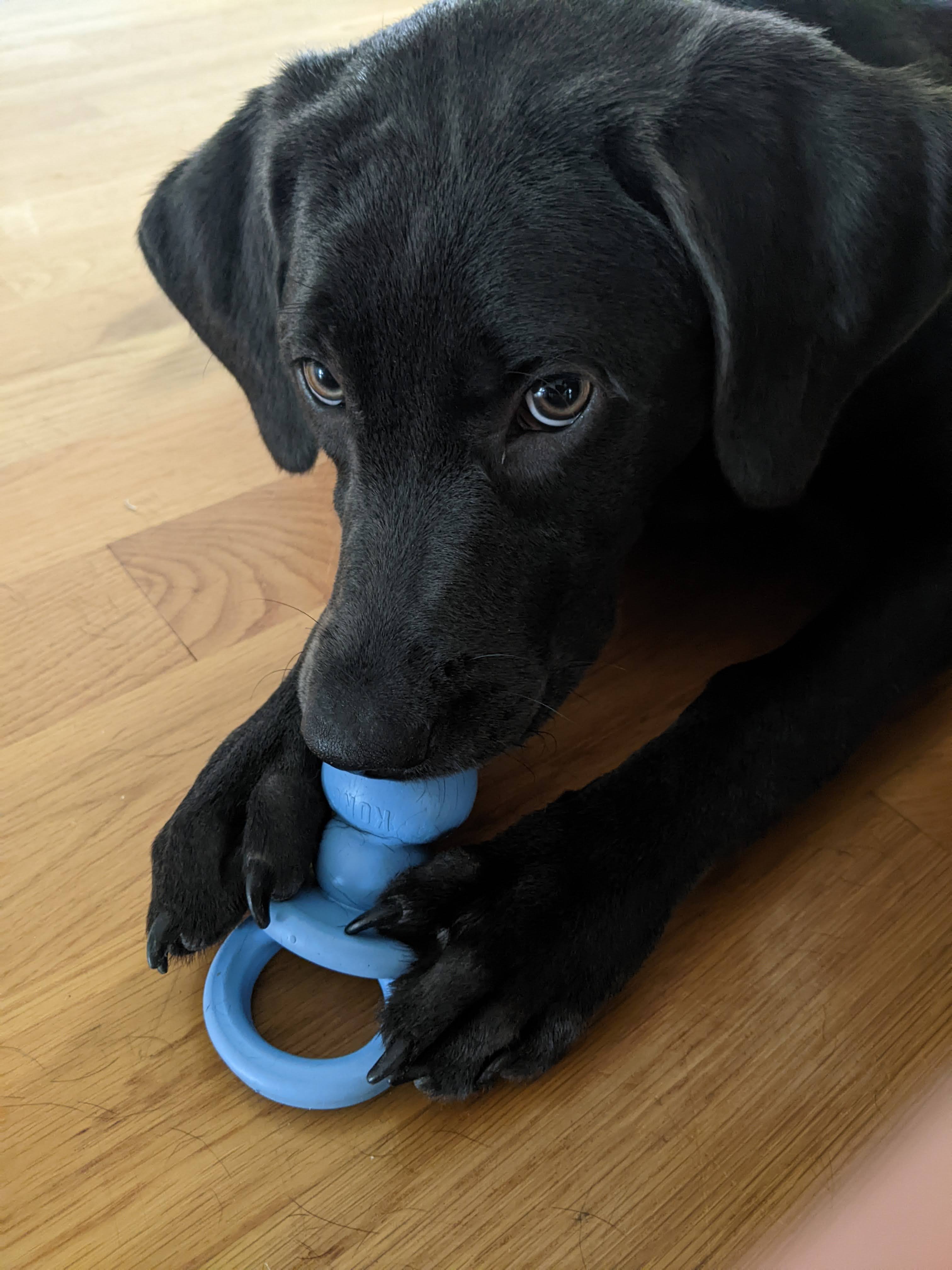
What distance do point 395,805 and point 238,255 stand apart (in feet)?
2.57

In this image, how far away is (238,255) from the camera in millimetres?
1473

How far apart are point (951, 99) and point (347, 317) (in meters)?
0.74

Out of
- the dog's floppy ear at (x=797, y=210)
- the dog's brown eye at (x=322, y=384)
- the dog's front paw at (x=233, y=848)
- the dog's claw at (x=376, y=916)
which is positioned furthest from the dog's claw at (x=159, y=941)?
the dog's floppy ear at (x=797, y=210)

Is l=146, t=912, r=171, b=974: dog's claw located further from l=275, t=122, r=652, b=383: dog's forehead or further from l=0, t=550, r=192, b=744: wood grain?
l=275, t=122, r=652, b=383: dog's forehead

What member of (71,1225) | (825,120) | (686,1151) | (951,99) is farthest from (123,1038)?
(951,99)

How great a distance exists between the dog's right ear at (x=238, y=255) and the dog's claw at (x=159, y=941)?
682 mm

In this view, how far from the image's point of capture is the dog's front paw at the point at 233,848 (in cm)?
122

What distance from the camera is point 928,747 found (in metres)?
1.51

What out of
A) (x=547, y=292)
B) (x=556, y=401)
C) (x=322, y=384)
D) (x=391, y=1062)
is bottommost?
(x=391, y=1062)

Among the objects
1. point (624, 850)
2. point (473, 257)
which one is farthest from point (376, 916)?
point (473, 257)

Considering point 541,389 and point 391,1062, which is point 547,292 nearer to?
point 541,389

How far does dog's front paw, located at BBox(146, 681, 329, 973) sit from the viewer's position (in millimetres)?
1218

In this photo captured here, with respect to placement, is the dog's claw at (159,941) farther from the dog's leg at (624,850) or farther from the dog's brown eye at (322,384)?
the dog's brown eye at (322,384)

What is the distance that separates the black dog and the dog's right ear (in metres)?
0.06
